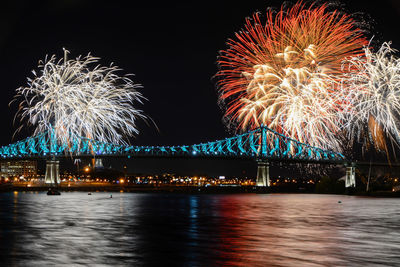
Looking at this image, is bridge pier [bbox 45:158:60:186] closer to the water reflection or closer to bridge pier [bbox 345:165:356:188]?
bridge pier [bbox 345:165:356:188]

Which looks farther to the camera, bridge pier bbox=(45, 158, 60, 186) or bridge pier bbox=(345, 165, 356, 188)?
bridge pier bbox=(45, 158, 60, 186)

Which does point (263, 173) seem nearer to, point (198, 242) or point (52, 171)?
point (52, 171)

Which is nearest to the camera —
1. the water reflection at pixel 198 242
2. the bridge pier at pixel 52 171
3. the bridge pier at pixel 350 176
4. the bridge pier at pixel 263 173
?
the water reflection at pixel 198 242

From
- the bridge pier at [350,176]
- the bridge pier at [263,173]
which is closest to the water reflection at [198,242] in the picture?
the bridge pier at [263,173]

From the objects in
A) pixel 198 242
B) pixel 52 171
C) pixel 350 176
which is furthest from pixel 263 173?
pixel 198 242

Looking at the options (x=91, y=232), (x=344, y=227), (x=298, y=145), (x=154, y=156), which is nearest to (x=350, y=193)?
(x=298, y=145)

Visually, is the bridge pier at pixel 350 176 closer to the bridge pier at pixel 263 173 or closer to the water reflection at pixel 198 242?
the bridge pier at pixel 263 173

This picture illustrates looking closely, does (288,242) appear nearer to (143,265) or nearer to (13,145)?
(143,265)

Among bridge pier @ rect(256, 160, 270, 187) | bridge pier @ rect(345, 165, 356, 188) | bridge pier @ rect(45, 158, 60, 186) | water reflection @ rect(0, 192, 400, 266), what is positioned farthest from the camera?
bridge pier @ rect(45, 158, 60, 186)

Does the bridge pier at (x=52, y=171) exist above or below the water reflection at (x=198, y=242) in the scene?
above

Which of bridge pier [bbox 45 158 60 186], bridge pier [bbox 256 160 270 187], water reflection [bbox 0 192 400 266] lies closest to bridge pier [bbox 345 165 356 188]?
bridge pier [bbox 256 160 270 187]

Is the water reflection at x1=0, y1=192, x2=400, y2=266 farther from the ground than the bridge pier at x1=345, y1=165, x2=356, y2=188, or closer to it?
closer to it
